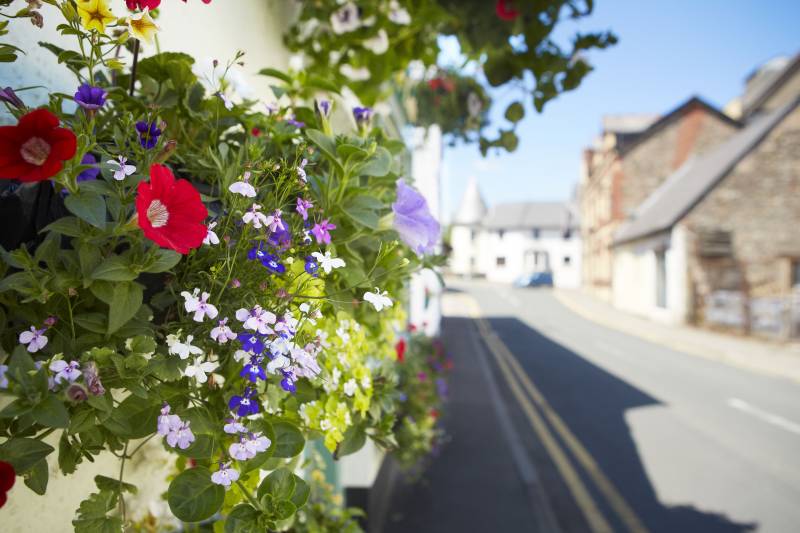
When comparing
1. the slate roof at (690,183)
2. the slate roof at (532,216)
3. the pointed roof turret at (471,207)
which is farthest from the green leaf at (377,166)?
the pointed roof turret at (471,207)

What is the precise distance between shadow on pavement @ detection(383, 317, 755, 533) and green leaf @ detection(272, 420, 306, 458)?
423cm

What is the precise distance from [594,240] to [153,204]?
43272 mm

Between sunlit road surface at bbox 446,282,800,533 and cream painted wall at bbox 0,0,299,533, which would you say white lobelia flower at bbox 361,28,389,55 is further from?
sunlit road surface at bbox 446,282,800,533

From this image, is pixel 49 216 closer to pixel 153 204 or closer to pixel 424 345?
pixel 153 204

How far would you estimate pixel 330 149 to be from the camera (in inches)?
38.7

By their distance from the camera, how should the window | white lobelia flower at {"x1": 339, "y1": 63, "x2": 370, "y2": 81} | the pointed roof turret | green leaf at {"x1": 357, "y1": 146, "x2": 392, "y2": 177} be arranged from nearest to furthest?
green leaf at {"x1": 357, "y1": 146, "x2": 392, "y2": 177}
white lobelia flower at {"x1": 339, "y1": 63, "x2": 370, "y2": 81}
the window
the pointed roof turret

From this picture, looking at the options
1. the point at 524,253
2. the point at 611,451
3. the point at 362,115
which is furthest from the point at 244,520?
the point at 524,253

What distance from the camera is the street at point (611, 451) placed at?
210 inches

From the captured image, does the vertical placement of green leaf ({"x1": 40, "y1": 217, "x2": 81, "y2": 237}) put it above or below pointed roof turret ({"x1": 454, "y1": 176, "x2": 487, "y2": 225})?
below

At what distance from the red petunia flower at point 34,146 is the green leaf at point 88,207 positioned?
40mm

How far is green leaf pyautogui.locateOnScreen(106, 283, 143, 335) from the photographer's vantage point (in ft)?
2.28

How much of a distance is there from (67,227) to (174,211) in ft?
0.51

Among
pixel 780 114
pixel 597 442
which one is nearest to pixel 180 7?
A: pixel 597 442

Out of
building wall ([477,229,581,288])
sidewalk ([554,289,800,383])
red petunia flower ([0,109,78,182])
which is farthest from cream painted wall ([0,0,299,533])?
building wall ([477,229,581,288])
